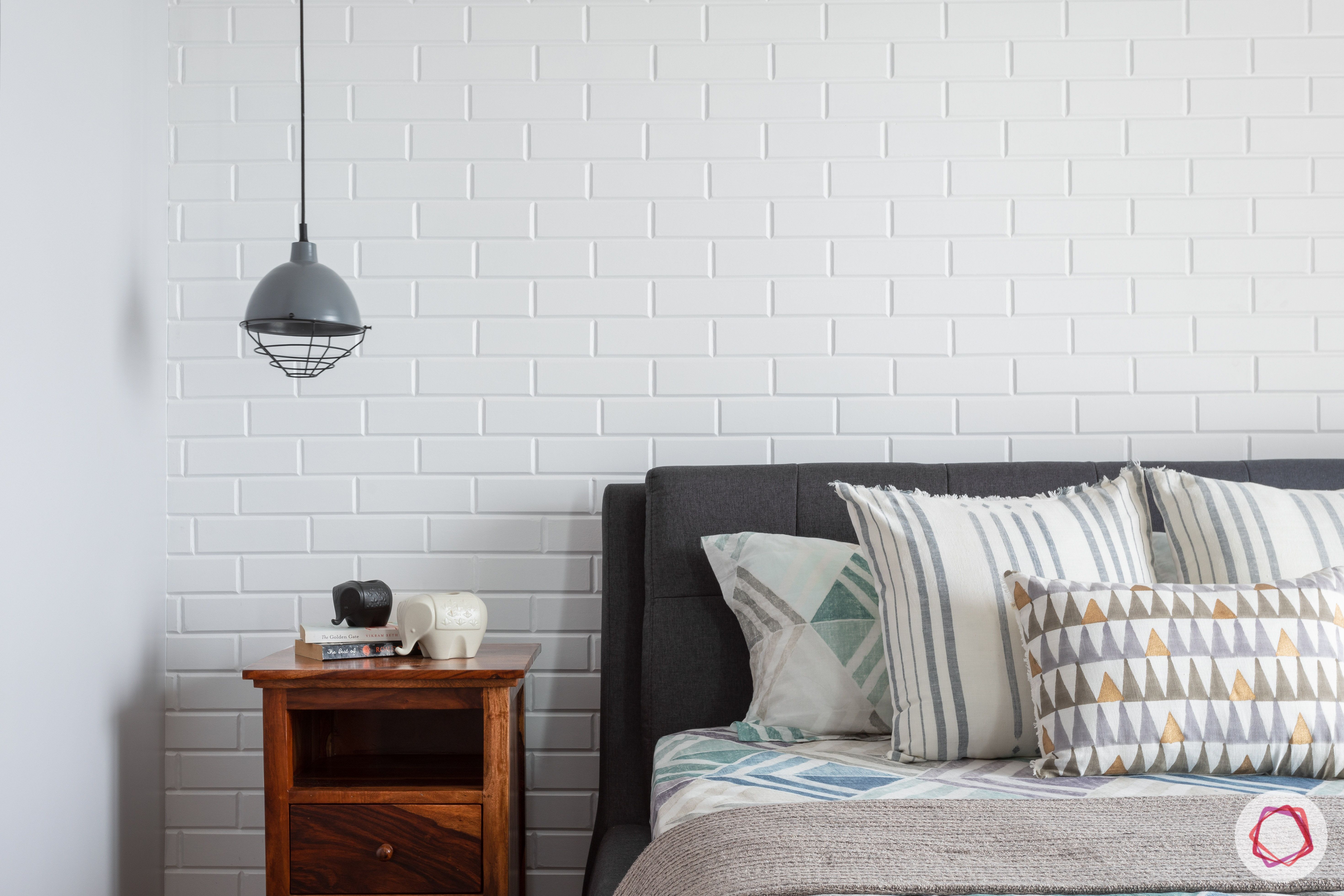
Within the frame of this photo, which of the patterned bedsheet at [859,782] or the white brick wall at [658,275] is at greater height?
the white brick wall at [658,275]

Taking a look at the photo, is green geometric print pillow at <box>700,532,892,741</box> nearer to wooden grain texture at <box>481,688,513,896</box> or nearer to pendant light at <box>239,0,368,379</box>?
wooden grain texture at <box>481,688,513,896</box>

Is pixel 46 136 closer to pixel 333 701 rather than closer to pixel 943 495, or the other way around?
pixel 333 701

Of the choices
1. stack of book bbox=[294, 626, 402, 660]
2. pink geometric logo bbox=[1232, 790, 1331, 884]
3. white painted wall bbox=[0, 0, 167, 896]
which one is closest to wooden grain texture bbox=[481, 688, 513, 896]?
stack of book bbox=[294, 626, 402, 660]

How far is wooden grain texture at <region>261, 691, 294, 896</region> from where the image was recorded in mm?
1503

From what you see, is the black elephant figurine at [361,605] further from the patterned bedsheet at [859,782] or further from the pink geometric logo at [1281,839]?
the pink geometric logo at [1281,839]

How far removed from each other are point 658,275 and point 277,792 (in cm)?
123

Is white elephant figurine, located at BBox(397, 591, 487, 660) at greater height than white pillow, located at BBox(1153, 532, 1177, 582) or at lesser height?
lesser

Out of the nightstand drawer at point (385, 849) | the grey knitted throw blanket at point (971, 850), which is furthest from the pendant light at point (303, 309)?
the grey knitted throw blanket at point (971, 850)

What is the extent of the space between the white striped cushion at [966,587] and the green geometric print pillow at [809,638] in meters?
0.07

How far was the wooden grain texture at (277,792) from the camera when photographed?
150cm

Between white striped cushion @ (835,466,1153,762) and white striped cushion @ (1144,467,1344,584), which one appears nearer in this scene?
white striped cushion @ (835,466,1153,762)

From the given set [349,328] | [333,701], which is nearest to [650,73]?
[349,328]

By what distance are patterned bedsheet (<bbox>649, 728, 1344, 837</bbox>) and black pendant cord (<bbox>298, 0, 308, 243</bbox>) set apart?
4.43 ft

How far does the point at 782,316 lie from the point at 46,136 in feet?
4.62
